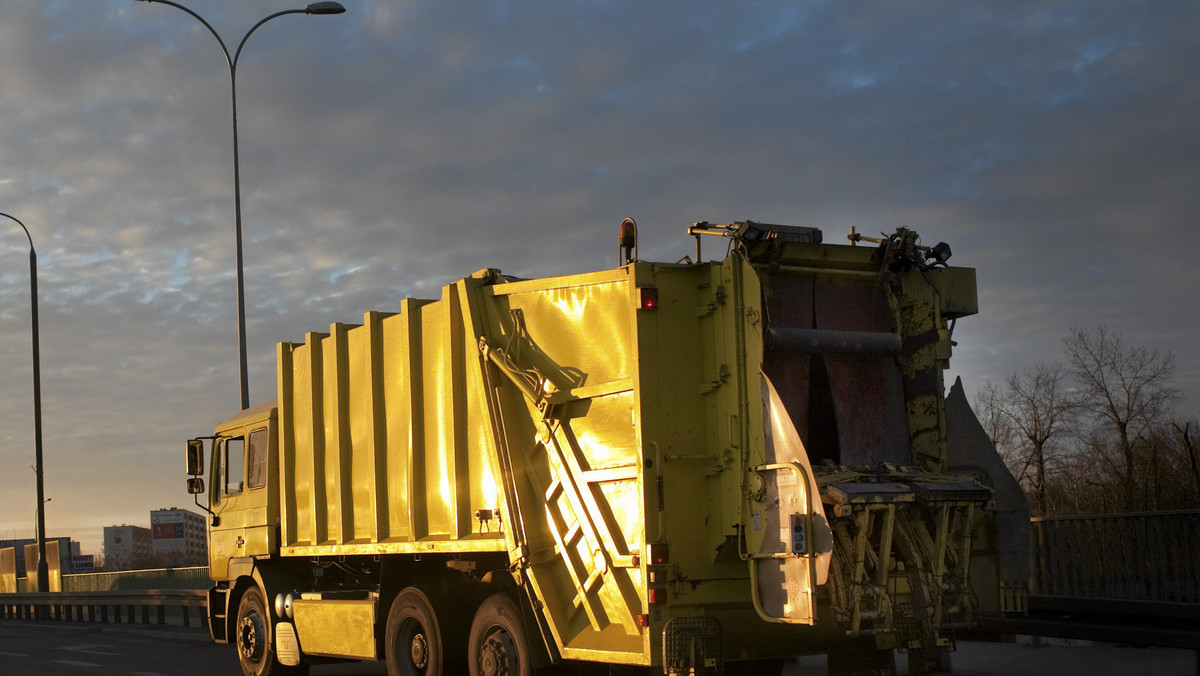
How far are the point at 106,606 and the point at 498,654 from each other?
2185 centimetres

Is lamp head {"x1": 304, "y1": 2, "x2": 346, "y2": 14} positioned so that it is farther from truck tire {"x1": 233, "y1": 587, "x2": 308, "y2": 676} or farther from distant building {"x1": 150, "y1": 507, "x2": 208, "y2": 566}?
distant building {"x1": 150, "y1": 507, "x2": 208, "y2": 566}

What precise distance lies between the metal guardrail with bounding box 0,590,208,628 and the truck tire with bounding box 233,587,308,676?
6076mm

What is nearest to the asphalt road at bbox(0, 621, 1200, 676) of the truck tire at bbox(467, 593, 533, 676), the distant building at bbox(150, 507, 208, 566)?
the truck tire at bbox(467, 593, 533, 676)

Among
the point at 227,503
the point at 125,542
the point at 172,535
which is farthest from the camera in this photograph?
the point at 125,542

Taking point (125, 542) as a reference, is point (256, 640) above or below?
A: above

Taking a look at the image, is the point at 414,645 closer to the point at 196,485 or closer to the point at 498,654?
the point at 498,654

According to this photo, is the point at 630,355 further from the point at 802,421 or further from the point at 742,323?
the point at 802,421

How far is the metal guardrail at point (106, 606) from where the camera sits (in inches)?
884

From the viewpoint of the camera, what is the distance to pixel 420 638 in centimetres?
1044

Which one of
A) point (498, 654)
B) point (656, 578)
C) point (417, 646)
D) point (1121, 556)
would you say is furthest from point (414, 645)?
point (1121, 556)

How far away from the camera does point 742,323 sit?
8.23 meters

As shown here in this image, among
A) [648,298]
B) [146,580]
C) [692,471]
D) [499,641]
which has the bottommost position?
[146,580]

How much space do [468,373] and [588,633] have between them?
7.71ft

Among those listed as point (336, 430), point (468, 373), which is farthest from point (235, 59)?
point (468, 373)
